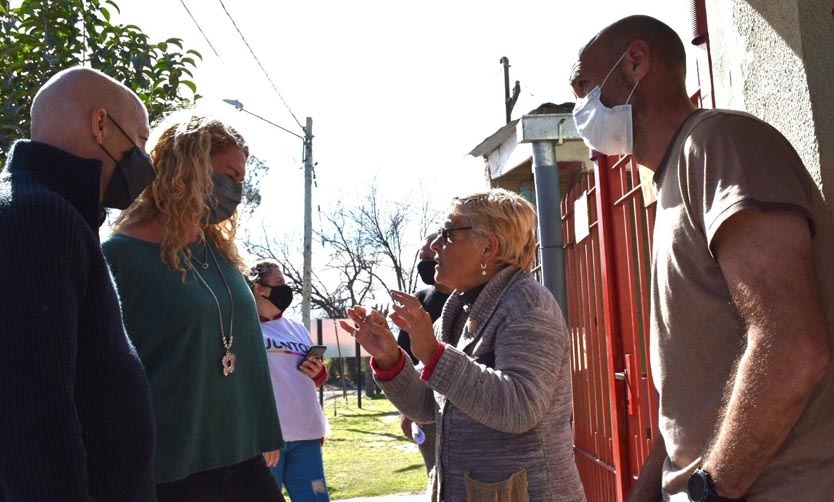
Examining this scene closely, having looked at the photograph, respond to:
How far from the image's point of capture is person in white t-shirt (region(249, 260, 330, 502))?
15.9 feet

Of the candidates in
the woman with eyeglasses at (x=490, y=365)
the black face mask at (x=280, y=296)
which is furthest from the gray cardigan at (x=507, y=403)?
the black face mask at (x=280, y=296)

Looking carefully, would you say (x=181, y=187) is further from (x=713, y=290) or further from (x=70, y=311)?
(x=713, y=290)

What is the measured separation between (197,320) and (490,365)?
97 centimetres

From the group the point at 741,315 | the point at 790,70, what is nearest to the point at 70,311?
the point at 741,315

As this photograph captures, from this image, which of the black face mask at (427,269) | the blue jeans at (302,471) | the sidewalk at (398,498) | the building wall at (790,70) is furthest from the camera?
the sidewalk at (398,498)

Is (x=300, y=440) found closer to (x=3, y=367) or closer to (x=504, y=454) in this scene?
(x=504, y=454)

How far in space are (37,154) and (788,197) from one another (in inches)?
62.9

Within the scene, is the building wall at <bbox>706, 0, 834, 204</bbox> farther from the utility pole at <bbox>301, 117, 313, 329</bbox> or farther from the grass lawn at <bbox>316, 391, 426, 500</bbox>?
the utility pole at <bbox>301, 117, 313, 329</bbox>

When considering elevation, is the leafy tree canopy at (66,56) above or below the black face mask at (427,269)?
above

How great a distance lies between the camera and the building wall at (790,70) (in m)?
2.00

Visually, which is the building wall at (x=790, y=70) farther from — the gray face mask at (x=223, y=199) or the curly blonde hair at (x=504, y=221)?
the gray face mask at (x=223, y=199)

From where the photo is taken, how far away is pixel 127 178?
6.75 ft

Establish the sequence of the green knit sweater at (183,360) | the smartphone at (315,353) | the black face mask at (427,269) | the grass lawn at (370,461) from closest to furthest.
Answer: the green knit sweater at (183,360) → the smartphone at (315,353) → the black face mask at (427,269) → the grass lawn at (370,461)

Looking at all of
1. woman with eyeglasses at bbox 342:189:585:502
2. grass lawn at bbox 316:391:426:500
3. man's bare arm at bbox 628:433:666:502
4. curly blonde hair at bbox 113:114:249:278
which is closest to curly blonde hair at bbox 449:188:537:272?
woman with eyeglasses at bbox 342:189:585:502
